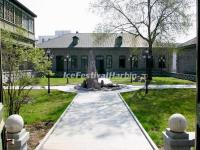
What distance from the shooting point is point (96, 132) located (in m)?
9.19

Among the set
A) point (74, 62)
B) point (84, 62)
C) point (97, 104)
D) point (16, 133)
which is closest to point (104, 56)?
point (84, 62)

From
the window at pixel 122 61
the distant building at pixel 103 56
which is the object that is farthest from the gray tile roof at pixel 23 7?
the window at pixel 122 61

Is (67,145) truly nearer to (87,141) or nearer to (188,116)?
(87,141)

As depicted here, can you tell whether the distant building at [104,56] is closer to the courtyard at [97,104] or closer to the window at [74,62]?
the window at [74,62]

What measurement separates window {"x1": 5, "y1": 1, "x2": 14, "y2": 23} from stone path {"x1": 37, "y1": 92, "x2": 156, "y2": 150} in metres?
19.9

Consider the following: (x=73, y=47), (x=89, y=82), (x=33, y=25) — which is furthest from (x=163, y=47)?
(x=33, y=25)

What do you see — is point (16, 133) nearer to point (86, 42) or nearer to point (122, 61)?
point (122, 61)

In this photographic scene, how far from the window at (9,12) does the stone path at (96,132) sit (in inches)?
785

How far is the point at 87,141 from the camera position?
8133 millimetres

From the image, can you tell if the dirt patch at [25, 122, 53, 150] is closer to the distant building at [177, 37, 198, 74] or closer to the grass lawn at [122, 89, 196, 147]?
the grass lawn at [122, 89, 196, 147]

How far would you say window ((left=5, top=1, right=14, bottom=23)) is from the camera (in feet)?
99.9

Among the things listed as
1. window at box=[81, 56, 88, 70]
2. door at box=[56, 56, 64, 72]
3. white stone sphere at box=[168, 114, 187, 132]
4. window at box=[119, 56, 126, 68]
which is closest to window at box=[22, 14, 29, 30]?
door at box=[56, 56, 64, 72]

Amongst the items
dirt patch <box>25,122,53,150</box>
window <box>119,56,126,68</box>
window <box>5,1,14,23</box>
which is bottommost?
dirt patch <box>25,122,53,150</box>

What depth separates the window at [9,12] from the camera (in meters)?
30.4
